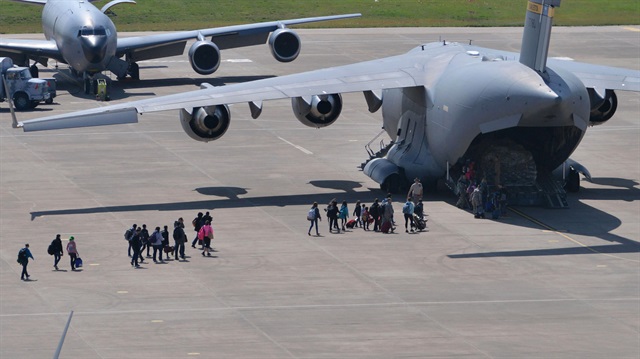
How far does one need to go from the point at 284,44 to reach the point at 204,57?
5033 mm

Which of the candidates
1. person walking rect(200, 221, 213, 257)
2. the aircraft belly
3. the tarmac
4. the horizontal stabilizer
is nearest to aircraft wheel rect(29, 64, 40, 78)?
the tarmac

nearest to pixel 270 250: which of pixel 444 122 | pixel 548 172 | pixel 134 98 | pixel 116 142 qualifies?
pixel 444 122

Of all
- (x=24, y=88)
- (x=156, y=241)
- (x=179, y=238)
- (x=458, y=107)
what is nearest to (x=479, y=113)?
(x=458, y=107)

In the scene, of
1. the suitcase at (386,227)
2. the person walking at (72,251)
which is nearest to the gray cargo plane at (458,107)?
the suitcase at (386,227)

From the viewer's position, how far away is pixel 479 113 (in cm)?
4466

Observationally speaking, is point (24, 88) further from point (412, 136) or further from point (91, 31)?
point (412, 136)

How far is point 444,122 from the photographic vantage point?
46.5 meters

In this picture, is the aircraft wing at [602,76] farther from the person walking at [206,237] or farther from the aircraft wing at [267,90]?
the person walking at [206,237]

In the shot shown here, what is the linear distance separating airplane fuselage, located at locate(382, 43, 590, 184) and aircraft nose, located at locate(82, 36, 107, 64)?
21.6m

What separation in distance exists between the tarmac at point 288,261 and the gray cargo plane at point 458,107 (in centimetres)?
163

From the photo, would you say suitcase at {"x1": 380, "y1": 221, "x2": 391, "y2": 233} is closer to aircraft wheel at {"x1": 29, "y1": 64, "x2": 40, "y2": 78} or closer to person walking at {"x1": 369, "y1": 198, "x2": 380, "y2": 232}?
person walking at {"x1": 369, "y1": 198, "x2": 380, "y2": 232}

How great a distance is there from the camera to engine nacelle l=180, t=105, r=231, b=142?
47031 millimetres

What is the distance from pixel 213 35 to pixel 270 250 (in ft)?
116

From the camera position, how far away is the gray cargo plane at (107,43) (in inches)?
2697
